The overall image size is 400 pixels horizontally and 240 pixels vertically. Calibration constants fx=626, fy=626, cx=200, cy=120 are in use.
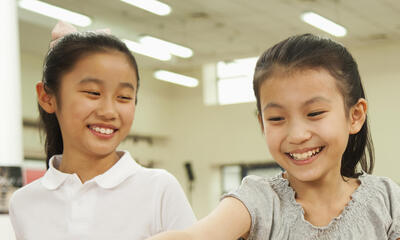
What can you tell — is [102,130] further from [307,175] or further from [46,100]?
[307,175]

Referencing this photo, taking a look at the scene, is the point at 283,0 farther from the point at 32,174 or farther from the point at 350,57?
the point at 350,57

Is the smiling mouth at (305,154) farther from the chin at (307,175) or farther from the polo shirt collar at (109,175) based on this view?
the polo shirt collar at (109,175)

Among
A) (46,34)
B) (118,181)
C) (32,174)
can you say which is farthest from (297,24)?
(118,181)

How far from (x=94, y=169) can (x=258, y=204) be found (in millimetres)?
525

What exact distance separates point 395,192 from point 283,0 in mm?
9386

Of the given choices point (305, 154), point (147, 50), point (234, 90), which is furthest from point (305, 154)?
point (234, 90)

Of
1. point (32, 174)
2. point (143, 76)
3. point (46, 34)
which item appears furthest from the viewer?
point (143, 76)

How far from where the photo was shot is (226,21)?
11.7 meters

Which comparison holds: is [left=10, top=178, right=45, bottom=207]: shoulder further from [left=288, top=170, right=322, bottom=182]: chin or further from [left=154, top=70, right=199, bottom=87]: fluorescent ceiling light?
[left=154, top=70, right=199, bottom=87]: fluorescent ceiling light

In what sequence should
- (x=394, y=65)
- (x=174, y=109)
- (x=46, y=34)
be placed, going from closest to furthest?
(x=46, y=34) < (x=394, y=65) < (x=174, y=109)

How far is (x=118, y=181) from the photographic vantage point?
1670mm

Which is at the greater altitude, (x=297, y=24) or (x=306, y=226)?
(x=297, y=24)

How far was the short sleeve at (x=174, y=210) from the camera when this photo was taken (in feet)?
5.27

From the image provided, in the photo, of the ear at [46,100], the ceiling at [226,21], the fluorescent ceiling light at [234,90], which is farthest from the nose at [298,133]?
the fluorescent ceiling light at [234,90]
